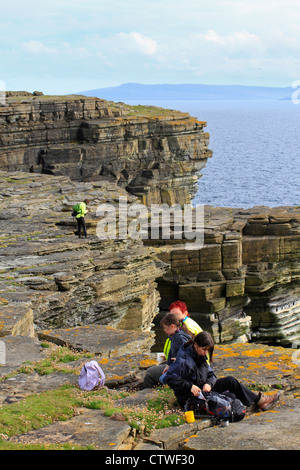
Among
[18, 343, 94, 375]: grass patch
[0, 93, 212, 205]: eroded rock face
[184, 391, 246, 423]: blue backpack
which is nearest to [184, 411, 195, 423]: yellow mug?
[184, 391, 246, 423]: blue backpack

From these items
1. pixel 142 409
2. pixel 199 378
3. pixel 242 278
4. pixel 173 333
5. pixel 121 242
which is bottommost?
pixel 242 278

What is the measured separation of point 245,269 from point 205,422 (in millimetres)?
30542

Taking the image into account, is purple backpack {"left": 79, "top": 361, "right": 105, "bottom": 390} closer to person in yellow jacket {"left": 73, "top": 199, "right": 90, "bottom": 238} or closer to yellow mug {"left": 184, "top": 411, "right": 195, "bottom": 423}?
yellow mug {"left": 184, "top": 411, "right": 195, "bottom": 423}

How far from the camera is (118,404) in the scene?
1194 centimetres

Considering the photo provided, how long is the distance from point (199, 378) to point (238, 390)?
2.43ft

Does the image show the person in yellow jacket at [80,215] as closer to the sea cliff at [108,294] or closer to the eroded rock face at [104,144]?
the sea cliff at [108,294]

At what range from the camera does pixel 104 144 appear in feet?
220

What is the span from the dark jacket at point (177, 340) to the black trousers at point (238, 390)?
114 cm

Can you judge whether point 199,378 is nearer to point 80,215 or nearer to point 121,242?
point 80,215

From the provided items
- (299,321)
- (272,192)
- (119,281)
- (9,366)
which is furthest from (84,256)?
(272,192)

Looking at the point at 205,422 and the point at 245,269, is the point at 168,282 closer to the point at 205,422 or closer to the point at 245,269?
the point at 245,269

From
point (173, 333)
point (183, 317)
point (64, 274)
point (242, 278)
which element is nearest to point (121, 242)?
point (64, 274)

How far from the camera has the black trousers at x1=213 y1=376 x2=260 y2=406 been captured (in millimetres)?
11508
